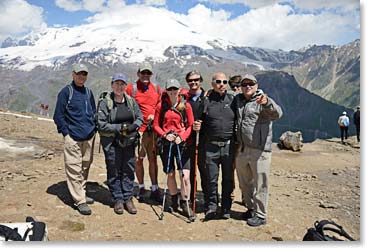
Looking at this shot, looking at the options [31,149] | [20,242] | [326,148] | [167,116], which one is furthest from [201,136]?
[326,148]

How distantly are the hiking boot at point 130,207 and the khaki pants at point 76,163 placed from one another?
0.86 metres

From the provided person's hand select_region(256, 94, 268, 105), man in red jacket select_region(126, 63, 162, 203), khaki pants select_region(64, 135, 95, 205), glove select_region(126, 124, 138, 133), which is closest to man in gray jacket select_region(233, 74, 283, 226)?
person's hand select_region(256, 94, 268, 105)

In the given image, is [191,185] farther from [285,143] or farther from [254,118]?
[285,143]

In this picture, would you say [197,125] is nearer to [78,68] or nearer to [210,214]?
[210,214]

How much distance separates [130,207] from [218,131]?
7.78 ft

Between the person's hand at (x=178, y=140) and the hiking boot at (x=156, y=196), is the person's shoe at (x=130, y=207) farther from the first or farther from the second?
the person's hand at (x=178, y=140)

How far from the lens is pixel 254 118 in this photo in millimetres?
7082

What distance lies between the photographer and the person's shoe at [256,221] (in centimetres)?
753

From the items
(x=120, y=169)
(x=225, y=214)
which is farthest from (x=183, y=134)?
(x=225, y=214)

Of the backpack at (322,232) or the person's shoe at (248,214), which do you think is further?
the person's shoe at (248,214)

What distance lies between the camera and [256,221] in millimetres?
7562

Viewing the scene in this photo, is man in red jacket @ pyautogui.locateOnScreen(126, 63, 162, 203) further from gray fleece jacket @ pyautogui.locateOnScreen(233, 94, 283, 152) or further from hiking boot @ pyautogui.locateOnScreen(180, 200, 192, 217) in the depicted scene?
gray fleece jacket @ pyautogui.locateOnScreen(233, 94, 283, 152)

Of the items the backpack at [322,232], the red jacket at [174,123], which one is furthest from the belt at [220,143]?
the backpack at [322,232]

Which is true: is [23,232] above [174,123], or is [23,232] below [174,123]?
below
